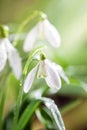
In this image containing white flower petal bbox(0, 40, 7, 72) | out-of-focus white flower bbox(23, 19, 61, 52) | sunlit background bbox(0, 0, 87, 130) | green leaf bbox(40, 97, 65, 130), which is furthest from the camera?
sunlit background bbox(0, 0, 87, 130)

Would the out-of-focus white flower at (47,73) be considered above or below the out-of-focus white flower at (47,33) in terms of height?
below

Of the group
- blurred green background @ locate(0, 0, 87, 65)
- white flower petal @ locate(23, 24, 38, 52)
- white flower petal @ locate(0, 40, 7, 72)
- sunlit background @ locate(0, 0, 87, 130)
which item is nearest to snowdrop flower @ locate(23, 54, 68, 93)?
white flower petal @ locate(0, 40, 7, 72)

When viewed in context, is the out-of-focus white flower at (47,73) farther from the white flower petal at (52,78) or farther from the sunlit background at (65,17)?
the sunlit background at (65,17)

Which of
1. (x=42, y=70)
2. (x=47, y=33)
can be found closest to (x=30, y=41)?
(x=47, y=33)

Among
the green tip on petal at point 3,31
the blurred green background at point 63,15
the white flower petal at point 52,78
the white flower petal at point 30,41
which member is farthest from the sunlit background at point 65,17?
the white flower petal at point 52,78

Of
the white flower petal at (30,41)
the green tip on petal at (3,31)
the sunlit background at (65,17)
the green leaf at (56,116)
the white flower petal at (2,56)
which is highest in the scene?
the sunlit background at (65,17)

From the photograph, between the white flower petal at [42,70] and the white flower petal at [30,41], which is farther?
the white flower petal at [30,41]

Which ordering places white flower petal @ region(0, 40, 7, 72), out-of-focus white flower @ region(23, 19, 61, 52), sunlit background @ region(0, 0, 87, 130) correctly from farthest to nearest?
sunlit background @ region(0, 0, 87, 130) < out-of-focus white flower @ region(23, 19, 61, 52) < white flower petal @ region(0, 40, 7, 72)

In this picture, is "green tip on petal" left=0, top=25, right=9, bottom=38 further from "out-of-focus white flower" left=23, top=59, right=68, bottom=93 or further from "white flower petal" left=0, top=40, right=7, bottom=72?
"out-of-focus white flower" left=23, top=59, right=68, bottom=93

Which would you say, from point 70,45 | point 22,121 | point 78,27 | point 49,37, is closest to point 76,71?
point 49,37
